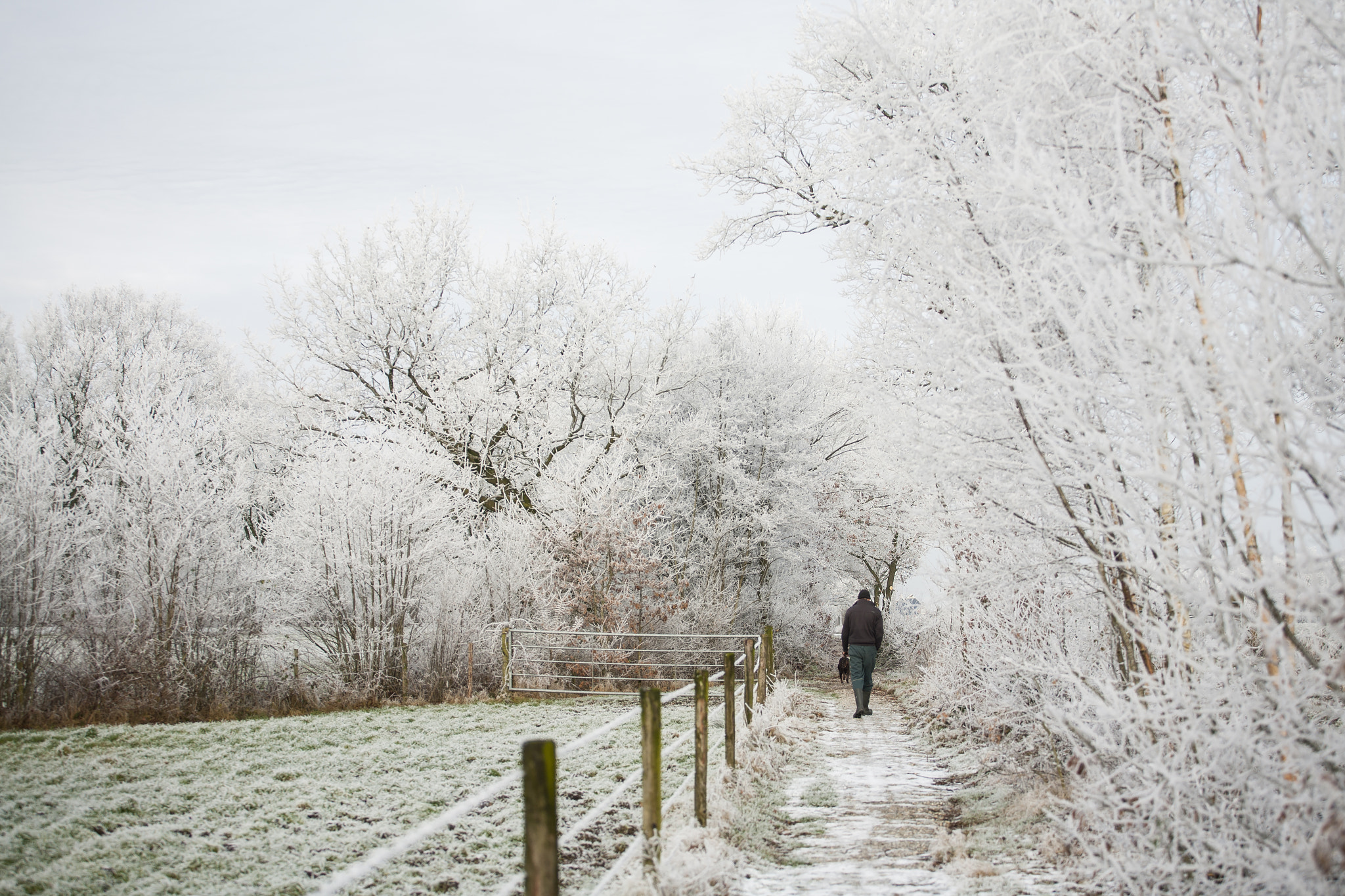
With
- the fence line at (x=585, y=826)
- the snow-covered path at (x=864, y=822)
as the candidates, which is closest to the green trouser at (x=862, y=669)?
the snow-covered path at (x=864, y=822)

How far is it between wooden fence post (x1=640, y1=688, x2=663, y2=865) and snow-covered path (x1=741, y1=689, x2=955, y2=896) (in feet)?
2.46

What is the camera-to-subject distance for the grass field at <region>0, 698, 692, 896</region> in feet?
16.6

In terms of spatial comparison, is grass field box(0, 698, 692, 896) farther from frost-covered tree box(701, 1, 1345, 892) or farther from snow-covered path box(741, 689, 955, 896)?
frost-covered tree box(701, 1, 1345, 892)

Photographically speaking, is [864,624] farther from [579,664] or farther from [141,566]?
[141,566]

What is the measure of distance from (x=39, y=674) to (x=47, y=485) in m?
2.81

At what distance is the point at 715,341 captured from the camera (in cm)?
2330

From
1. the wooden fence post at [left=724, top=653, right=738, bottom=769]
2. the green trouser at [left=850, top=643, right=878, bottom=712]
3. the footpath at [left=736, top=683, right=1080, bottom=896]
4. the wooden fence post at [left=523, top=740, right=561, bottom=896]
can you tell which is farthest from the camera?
the green trouser at [left=850, top=643, right=878, bottom=712]

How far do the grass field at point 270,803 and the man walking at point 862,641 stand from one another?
273cm

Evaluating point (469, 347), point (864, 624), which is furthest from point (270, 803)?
point (469, 347)

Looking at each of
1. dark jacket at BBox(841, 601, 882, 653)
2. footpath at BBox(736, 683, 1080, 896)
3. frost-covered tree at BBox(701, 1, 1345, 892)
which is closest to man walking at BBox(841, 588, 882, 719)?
dark jacket at BBox(841, 601, 882, 653)

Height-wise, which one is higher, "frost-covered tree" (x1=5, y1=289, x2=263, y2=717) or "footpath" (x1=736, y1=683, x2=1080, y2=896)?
"frost-covered tree" (x1=5, y1=289, x2=263, y2=717)

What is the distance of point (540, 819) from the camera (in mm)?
2584

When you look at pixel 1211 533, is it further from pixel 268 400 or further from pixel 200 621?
pixel 268 400

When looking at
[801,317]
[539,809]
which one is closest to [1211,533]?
[539,809]
